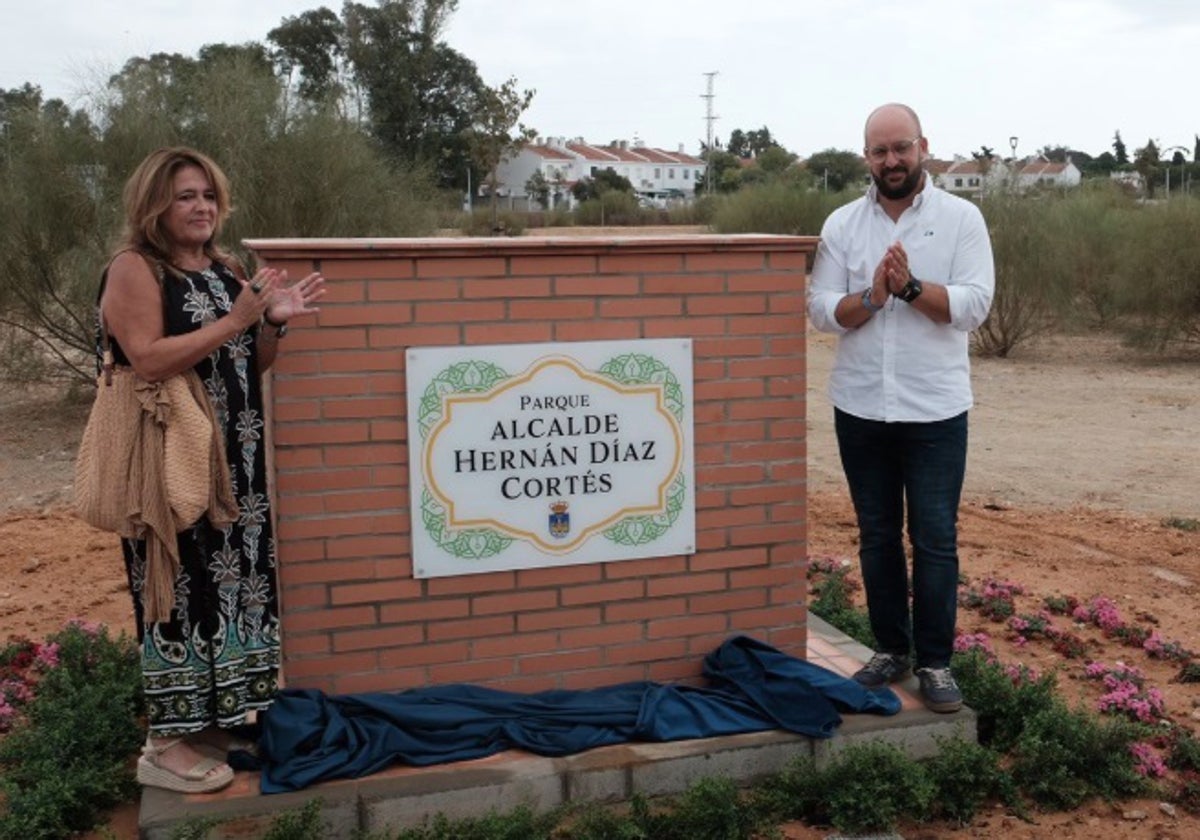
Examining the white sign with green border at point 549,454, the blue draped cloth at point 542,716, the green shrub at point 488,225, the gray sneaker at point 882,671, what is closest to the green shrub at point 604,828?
the blue draped cloth at point 542,716

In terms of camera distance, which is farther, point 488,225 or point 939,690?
point 488,225

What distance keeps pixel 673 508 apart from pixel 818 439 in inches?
267

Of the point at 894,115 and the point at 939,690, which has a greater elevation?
the point at 894,115

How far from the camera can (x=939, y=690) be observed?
4137 mm

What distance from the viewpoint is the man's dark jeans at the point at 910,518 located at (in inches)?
161

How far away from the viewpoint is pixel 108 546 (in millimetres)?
7145

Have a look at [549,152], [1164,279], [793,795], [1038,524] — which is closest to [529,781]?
[793,795]

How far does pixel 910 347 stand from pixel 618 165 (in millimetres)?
100467

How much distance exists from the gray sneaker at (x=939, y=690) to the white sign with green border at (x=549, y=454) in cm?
88

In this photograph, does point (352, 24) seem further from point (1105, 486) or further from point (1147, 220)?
point (1105, 486)

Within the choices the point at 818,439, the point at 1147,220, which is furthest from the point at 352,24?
the point at 818,439

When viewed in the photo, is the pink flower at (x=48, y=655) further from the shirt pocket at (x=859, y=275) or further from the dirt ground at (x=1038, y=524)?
the shirt pocket at (x=859, y=275)

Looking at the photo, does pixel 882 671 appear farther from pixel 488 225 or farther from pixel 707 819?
pixel 488 225

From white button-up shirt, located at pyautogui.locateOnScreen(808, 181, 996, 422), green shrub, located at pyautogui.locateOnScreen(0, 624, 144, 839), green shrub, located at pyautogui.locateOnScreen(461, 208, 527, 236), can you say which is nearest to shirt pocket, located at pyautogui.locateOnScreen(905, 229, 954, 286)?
white button-up shirt, located at pyautogui.locateOnScreen(808, 181, 996, 422)
